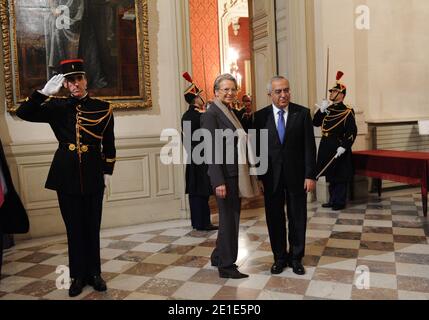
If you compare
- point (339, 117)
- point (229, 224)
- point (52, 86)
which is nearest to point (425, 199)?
point (339, 117)

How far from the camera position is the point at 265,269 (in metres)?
3.73

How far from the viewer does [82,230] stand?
11.0 ft

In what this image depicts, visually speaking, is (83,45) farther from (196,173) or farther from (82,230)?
(82,230)

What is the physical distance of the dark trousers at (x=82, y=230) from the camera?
331 cm

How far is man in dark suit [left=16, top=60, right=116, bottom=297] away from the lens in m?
3.25

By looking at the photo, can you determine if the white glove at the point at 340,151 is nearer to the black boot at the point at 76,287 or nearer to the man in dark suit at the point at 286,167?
the man in dark suit at the point at 286,167

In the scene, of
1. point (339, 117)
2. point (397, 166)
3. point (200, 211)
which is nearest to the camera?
point (200, 211)

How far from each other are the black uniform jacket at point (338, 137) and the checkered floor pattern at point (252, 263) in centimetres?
59

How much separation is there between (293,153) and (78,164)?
170 centimetres

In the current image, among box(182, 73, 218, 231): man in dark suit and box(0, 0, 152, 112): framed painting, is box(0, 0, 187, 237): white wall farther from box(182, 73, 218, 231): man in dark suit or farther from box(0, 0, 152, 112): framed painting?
box(182, 73, 218, 231): man in dark suit

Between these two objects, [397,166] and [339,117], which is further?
[339,117]

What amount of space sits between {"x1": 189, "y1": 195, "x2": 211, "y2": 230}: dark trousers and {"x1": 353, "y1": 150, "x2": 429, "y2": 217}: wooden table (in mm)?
2431

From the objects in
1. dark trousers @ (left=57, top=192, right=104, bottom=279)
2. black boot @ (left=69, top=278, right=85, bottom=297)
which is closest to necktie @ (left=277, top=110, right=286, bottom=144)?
dark trousers @ (left=57, top=192, right=104, bottom=279)
